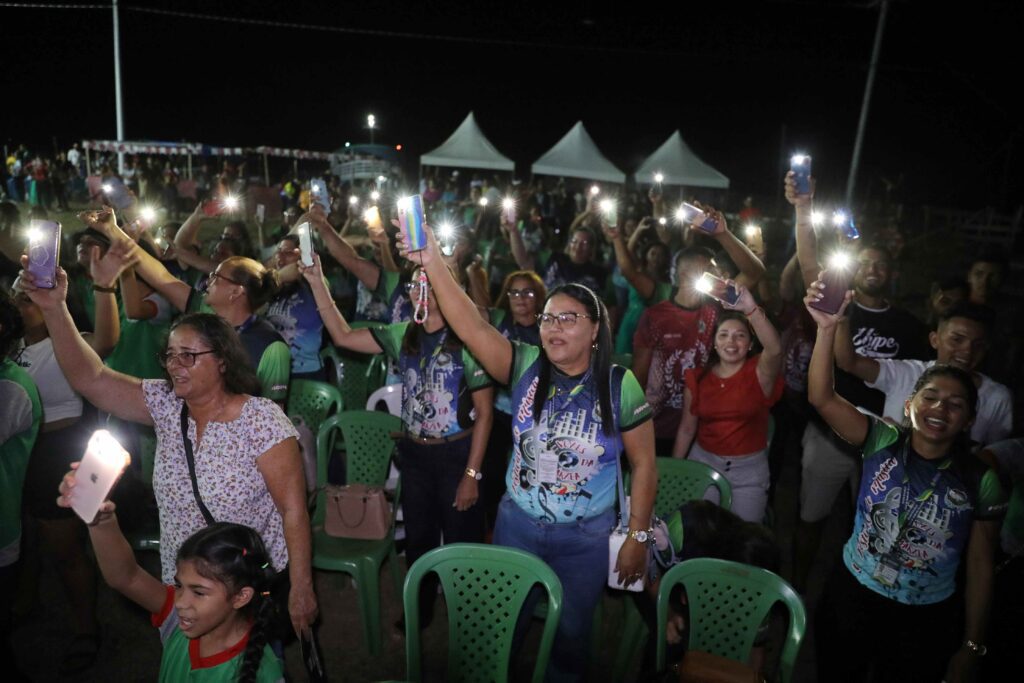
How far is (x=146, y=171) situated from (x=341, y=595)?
78.5 feet

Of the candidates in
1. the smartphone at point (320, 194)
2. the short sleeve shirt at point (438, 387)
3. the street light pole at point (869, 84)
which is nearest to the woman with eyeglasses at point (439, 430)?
the short sleeve shirt at point (438, 387)

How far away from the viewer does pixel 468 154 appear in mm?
17438

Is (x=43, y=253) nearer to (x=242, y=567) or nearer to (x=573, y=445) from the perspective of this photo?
(x=242, y=567)

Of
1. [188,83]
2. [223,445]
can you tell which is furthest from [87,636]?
[188,83]

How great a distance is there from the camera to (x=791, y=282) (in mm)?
4984

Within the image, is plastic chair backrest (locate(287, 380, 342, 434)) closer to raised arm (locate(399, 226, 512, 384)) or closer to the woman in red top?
raised arm (locate(399, 226, 512, 384))

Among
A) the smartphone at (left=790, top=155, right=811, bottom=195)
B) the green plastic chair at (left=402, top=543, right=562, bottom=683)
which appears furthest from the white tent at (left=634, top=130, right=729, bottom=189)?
the green plastic chair at (left=402, top=543, right=562, bottom=683)

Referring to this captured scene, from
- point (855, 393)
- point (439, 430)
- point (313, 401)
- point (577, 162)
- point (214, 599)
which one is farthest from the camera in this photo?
point (577, 162)

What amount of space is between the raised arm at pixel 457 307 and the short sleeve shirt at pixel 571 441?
0.64 ft

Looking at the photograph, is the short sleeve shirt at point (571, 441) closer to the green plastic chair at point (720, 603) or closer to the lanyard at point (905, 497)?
the green plastic chair at point (720, 603)

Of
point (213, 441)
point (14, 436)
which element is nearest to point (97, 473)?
point (213, 441)

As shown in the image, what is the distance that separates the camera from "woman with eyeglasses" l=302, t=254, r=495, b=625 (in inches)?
125

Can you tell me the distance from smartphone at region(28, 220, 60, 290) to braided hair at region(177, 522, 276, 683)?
1122 millimetres

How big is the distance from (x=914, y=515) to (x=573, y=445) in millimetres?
1275
